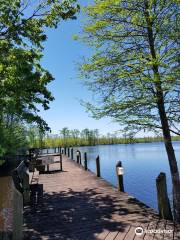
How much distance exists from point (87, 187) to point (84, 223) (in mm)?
5249

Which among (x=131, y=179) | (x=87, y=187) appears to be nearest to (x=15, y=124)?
(x=131, y=179)

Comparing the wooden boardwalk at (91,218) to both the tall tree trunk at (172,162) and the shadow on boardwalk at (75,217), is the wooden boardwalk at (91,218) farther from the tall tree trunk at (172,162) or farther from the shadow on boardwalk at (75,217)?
the tall tree trunk at (172,162)

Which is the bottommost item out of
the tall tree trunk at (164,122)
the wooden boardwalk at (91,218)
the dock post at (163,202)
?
the wooden boardwalk at (91,218)

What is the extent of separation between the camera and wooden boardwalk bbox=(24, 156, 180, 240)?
22.6ft

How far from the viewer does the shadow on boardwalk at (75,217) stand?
7113 millimetres

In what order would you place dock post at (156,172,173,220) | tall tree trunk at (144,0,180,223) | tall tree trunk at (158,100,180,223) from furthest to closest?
tall tree trunk at (158,100,180,223), tall tree trunk at (144,0,180,223), dock post at (156,172,173,220)

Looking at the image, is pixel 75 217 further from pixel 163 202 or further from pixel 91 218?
pixel 163 202

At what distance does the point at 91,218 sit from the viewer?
820cm

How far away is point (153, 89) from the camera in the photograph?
8727 millimetres

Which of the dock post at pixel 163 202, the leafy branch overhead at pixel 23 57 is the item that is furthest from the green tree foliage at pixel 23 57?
the dock post at pixel 163 202

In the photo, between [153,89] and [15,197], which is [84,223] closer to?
[15,197]

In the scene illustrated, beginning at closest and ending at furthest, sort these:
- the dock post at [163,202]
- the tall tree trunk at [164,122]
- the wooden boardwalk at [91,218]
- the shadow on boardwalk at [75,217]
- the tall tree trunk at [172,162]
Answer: the wooden boardwalk at [91,218] → the shadow on boardwalk at [75,217] → the dock post at [163,202] → the tall tree trunk at [164,122] → the tall tree trunk at [172,162]

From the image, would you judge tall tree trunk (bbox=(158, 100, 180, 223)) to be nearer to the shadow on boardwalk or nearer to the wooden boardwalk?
the wooden boardwalk

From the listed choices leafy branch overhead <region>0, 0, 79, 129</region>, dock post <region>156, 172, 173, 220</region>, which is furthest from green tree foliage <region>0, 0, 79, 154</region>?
dock post <region>156, 172, 173, 220</region>
